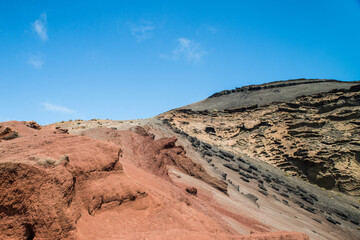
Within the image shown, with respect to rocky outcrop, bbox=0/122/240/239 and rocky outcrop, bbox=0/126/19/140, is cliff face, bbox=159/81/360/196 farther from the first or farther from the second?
rocky outcrop, bbox=0/126/19/140

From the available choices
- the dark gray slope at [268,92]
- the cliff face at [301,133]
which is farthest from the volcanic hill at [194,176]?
the dark gray slope at [268,92]

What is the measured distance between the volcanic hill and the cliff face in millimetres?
131

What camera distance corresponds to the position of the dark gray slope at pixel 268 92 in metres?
41.3

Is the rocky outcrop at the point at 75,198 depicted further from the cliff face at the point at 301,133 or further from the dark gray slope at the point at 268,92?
the dark gray slope at the point at 268,92

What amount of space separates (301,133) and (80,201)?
1332 inches

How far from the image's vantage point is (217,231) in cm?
500

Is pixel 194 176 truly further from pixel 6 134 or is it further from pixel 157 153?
pixel 6 134

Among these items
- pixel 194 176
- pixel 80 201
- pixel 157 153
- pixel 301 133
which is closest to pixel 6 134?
pixel 80 201

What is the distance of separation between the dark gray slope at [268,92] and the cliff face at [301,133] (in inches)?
93.8

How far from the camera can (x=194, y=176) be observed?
44.4ft

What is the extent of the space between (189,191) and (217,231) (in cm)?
456

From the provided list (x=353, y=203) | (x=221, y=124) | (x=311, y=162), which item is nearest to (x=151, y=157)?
(x=353, y=203)

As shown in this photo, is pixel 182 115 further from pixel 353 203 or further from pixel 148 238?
pixel 148 238

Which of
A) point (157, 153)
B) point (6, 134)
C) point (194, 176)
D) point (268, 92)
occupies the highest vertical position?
point (268, 92)
